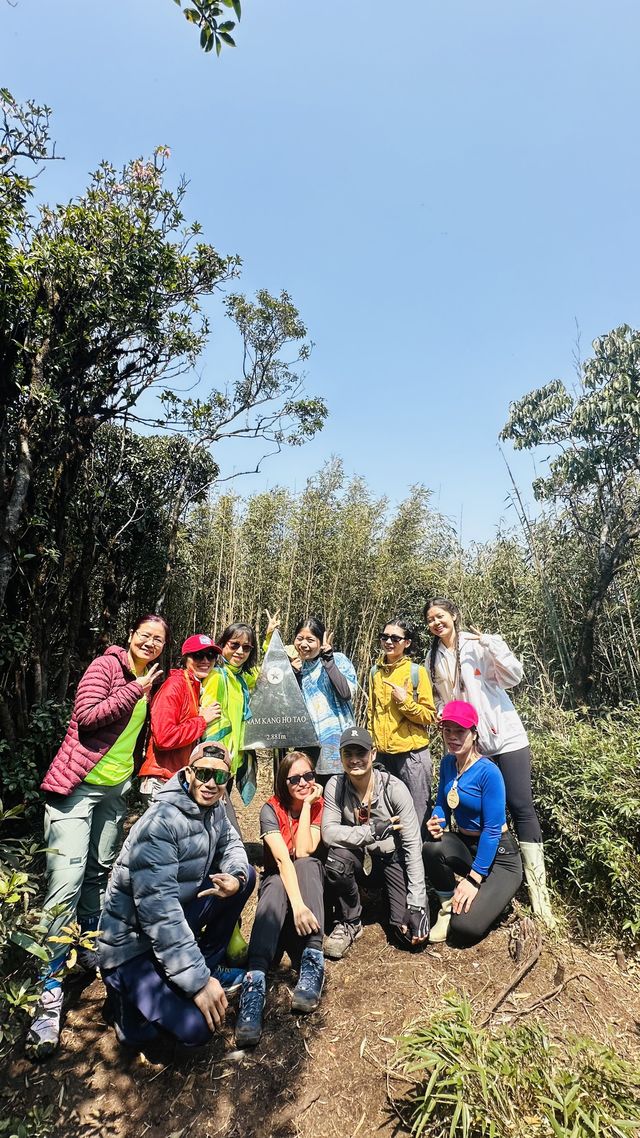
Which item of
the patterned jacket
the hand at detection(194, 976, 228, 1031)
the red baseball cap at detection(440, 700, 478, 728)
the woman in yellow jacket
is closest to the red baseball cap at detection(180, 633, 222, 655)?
the patterned jacket

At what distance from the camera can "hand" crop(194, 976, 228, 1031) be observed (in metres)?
1.78

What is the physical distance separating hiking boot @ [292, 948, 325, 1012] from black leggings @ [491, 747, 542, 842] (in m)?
1.06

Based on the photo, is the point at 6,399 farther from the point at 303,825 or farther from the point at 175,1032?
the point at 175,1032

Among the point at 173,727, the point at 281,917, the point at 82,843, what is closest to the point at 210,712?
the point at 173,727

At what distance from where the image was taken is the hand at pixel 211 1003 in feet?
5.84

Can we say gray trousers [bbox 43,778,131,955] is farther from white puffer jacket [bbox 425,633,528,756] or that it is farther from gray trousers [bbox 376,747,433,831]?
white puffer jacket [bbox 425,633,528,756]

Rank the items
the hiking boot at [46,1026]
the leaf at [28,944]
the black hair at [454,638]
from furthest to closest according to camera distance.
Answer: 1. the black hair at [454,638]
2. the hiking boot at [46,1026]
3. the leaf at [28,944]

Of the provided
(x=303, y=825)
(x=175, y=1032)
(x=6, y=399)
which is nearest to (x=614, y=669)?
(x=303, y=825)

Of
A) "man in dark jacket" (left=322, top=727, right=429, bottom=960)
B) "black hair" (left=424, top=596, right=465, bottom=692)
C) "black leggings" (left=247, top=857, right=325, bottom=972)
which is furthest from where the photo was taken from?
"black hair" (left=424, top=596, right=465, bottom=692)

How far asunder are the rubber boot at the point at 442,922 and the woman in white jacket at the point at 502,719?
1.26 feet

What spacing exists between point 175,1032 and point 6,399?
334 centimetres

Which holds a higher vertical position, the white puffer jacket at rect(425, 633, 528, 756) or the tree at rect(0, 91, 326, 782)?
the tree at rect(0, 91, 326, 782)

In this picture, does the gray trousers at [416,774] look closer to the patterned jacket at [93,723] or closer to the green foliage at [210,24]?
the patterned jacket at [93,723]

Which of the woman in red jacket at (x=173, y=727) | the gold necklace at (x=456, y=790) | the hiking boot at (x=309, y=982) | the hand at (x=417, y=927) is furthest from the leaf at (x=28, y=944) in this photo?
the gold necklace at (x=456, y=790)
